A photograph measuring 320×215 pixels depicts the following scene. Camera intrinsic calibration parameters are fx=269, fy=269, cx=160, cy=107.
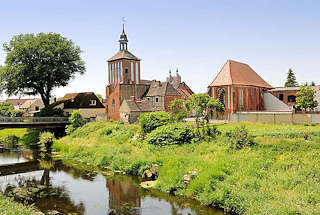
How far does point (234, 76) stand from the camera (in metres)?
36.6

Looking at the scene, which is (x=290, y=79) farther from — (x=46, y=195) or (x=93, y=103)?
(x=46, y=195)

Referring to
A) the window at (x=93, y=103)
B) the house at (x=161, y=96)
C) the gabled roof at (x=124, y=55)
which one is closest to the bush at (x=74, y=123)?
the house at (x=161, y=96)

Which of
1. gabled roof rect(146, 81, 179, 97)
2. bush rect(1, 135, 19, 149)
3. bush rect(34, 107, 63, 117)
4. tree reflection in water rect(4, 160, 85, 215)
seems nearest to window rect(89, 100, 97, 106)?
bush rect(34, 107, 63, 117)

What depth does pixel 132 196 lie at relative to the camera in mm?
15836

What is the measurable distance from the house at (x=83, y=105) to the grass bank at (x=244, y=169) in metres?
26.9

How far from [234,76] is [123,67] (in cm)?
1866

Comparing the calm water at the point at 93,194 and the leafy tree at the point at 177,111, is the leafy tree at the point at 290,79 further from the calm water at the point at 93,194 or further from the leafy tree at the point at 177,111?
the calm water at the point at 93,194

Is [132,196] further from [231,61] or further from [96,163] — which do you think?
[231,61]

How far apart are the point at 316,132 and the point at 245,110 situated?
1698 centimetres

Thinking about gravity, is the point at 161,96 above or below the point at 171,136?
above

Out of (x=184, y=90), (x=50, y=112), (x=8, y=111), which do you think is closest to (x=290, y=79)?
(x=184, y=90)

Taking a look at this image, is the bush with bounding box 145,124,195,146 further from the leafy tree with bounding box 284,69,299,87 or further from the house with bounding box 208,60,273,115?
the leafy tree with bounding box 284,69,299,87

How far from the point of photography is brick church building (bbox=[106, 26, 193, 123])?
4131cm

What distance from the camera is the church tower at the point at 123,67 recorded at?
4541 cm
